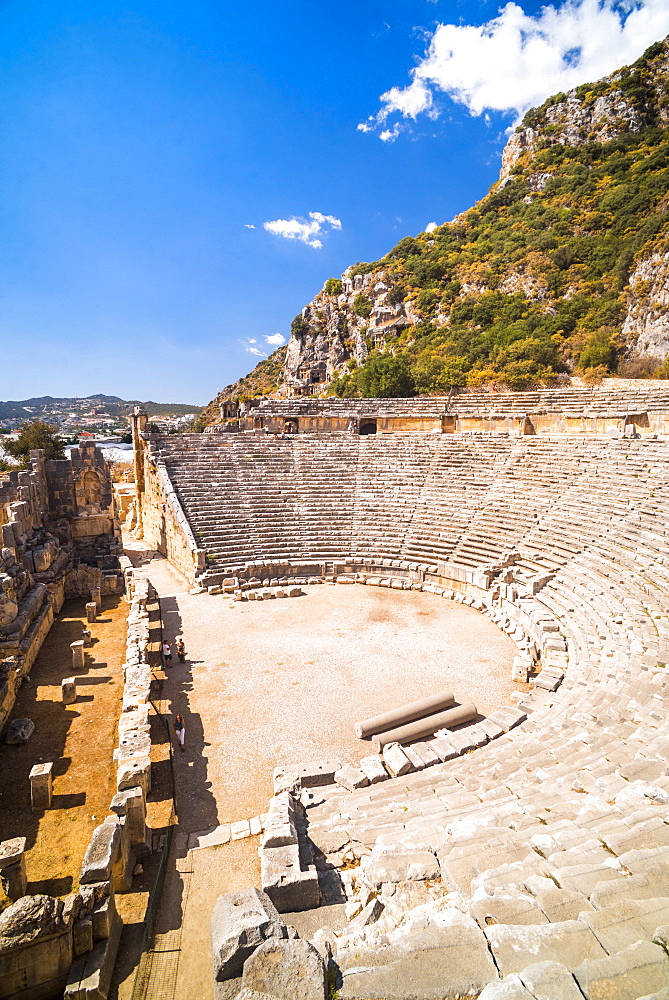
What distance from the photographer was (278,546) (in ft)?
59.1

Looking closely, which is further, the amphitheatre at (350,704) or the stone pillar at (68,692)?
the stone pillar at (68,692)

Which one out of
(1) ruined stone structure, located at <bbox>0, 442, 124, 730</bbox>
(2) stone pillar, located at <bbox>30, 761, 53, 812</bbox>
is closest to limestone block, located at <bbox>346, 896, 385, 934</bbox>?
(2) stone pillar, located at <bbox>30, 761, 53, 812</bbox>

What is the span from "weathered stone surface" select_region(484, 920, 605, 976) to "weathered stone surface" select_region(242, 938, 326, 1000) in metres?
1.09

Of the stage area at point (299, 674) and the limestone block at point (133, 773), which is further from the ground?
the limestone block at point (133, 773)

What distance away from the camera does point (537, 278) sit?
42781 mm

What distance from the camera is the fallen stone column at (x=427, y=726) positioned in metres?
8.27

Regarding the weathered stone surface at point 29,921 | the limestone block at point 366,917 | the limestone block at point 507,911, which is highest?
the limestone block at point 507,911

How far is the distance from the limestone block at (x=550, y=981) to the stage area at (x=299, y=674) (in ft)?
17.3

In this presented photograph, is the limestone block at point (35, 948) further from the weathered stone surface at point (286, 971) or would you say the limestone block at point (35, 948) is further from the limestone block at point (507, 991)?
the limestone block at point (507, 991)

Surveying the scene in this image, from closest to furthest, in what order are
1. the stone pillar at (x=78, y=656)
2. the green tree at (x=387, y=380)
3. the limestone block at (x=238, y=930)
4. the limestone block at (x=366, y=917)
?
the limestone block at (x=238, y=930) < the limestone block at (x=366, y=917) < the stone pillar at (x=78, y=656) < the green tree at (x=387, y=380)

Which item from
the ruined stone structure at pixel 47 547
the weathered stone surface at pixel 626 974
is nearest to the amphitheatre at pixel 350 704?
the weathered stone surface at pixel 626 974

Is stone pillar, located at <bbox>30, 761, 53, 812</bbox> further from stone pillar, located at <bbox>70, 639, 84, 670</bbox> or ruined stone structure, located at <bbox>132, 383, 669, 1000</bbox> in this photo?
stone pillar, located at <bbox>70, 639, 84, 670</bbox>

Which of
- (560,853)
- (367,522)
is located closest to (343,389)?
(367,522)

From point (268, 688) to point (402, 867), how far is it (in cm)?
606
